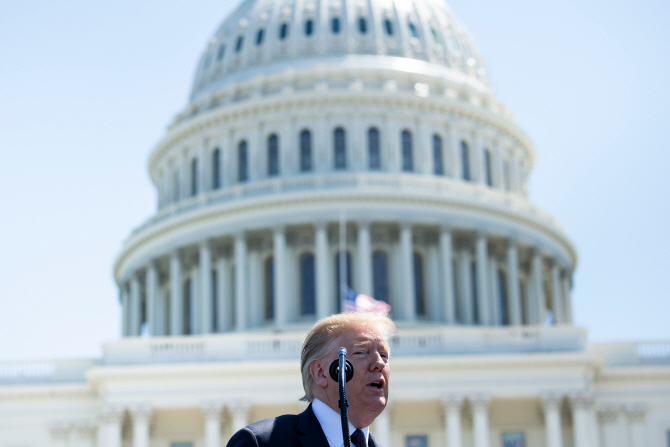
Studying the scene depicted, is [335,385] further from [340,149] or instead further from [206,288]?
[340,149]

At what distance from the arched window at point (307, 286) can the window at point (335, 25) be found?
1412 cm

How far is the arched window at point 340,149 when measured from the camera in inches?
2530

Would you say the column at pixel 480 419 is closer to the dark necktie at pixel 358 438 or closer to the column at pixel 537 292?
the column at pixel 537 292

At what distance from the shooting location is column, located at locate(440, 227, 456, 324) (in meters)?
59.7

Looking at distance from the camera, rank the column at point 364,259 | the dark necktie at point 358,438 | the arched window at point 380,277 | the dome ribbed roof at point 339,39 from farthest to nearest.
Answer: the dome ribbed roof at point 339,39
the arched window at point 380,277
the column at point 364,259
the dark necktie at point 358,438

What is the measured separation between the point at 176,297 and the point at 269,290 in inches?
190

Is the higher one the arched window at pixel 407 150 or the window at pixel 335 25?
the window at pixel 335 25

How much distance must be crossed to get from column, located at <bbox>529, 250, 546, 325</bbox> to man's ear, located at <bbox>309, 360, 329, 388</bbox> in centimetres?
5903

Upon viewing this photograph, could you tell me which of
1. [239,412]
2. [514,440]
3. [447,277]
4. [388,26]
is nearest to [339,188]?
[447,277]

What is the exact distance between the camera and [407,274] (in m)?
59.4

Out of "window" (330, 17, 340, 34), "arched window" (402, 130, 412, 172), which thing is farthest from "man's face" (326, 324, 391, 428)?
"window" (330, 17, 340, 34)

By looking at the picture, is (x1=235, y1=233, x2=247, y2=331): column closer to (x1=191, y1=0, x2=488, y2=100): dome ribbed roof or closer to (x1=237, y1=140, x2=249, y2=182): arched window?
(x1=237, y1=140, x2=249, y2=182): arched window

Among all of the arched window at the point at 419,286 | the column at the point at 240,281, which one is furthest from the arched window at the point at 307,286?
the arched window at the point at 419,286

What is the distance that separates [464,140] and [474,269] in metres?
7.72
